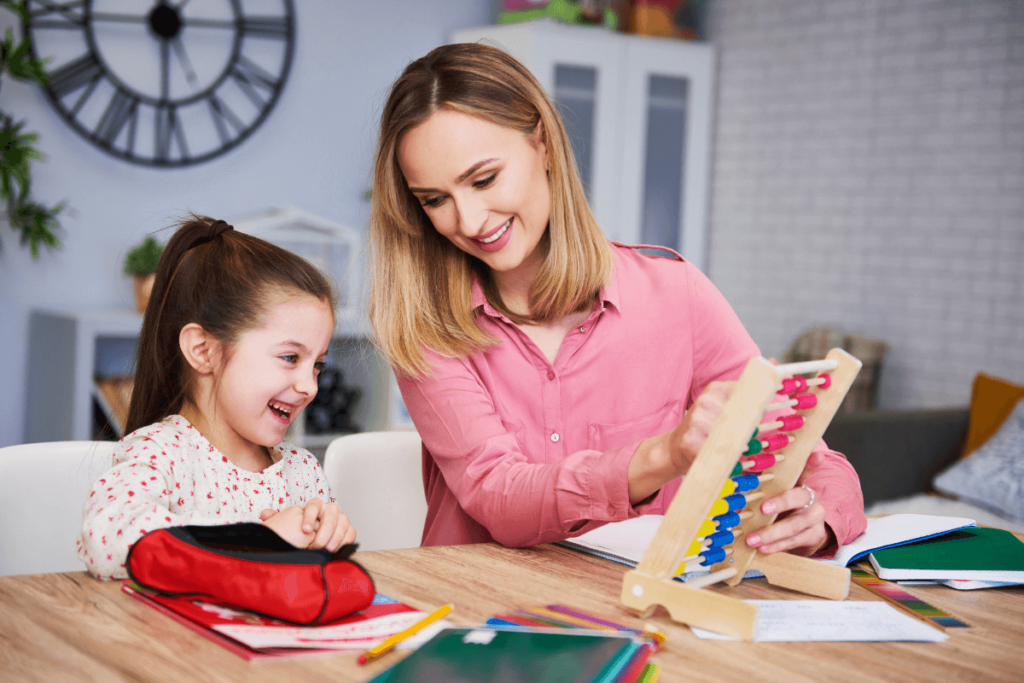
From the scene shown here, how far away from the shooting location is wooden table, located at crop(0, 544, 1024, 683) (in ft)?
2.76

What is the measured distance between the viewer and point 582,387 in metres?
1.61

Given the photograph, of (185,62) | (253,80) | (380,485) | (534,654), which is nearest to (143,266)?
(185,62)

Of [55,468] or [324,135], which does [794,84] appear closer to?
[324,135]

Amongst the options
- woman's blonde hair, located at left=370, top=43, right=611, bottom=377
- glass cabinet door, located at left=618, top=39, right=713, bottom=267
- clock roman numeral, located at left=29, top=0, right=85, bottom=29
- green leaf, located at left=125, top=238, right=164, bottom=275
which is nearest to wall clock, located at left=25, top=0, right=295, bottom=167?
clock roman numeral, located at left=29, top=0, right=85, bottom=29

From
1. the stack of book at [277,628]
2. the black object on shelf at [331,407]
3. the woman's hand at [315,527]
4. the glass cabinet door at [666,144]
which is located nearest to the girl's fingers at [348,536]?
the woman's hand at [315,527]

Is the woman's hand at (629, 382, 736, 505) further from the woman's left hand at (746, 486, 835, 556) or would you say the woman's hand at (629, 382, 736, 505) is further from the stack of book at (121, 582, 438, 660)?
the stack of book at (121, 582, 438, 660)

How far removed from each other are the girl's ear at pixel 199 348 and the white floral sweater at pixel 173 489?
0.08 m

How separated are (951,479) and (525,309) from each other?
7.16 ft

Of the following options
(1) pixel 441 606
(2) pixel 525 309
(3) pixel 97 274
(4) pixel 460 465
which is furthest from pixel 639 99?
(1) pixel 441 606

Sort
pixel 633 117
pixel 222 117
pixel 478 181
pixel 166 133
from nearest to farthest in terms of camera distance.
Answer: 1. pixel 478 181
2. pixel 166 133
3. pixel 222 117
4. pixel 633 117

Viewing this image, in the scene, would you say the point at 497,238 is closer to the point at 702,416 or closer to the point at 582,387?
the point at 582,387

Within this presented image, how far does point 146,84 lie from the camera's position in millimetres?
3938

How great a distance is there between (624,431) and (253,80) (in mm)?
3219

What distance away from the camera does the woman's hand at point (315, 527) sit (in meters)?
1.08
